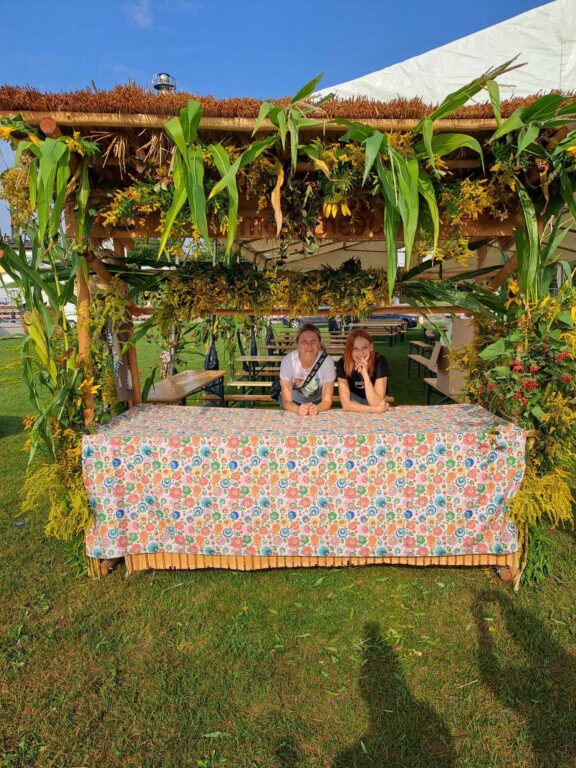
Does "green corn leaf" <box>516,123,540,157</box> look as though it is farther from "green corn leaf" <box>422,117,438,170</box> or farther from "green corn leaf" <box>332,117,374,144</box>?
"green corn leaf" <box>332,117,374,144</box>

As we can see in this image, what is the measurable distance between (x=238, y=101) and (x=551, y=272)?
2034 mm

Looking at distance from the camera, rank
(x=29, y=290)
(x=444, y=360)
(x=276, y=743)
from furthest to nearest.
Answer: (x=444, y=360)
(x=29, y=290)
(x=276, y=743)

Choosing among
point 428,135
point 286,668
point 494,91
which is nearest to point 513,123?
point 494,91

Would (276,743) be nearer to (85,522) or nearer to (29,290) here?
(85,522)

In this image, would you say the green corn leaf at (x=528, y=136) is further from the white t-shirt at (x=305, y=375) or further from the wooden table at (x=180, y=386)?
Answer: the wooden table at (x=180, y=386)

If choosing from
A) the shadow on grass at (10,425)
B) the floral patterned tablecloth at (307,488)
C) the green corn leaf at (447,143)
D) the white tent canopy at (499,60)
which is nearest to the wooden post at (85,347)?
the floral patterned tablecloth at (307,488)

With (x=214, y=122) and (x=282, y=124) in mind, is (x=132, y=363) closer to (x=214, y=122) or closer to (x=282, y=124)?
(x=214, y=122)

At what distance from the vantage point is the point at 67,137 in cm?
226

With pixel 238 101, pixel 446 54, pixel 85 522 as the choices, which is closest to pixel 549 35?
pixel 446 54

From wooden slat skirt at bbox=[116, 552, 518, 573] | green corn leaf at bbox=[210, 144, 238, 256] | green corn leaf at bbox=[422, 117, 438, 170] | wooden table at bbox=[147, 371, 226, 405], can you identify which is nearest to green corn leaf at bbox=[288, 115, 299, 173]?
green corn leaf at bbox=[210, 144, 238, 256]

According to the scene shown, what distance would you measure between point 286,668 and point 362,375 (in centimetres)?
214

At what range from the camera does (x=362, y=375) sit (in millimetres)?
3605

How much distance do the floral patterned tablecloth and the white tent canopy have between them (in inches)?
119

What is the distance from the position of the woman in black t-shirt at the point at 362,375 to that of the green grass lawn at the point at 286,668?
1260 mm
